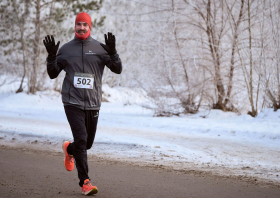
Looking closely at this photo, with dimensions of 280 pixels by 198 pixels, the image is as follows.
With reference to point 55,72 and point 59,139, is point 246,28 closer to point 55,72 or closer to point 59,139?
point 59,139

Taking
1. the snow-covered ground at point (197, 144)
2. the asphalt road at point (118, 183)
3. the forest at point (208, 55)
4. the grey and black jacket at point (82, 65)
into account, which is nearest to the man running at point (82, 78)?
the grey and black jacket at point (82, 65)

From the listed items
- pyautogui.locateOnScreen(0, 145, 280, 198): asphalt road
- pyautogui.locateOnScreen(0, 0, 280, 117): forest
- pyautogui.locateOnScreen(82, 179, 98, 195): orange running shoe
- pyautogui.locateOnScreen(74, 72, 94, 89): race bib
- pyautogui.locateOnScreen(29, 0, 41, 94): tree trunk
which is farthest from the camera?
pyautogui.locateOnScreen(29, 0, 41, 94): tree trunk

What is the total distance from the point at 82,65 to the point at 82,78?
0.18 meters

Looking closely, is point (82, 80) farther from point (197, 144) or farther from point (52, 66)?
point (197, 144)

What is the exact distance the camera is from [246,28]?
44.4ft

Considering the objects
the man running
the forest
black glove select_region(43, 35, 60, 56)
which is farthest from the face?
the forest

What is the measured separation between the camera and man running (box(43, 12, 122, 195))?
13.8 feet

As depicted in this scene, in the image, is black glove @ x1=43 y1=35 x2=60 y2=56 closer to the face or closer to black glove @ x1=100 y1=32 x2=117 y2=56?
the face

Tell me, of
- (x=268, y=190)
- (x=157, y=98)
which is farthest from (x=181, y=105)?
(x=268, y=190)

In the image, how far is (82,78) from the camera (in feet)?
13.8

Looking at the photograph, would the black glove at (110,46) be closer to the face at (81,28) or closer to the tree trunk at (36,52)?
the face at (81,28)

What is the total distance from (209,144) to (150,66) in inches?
308

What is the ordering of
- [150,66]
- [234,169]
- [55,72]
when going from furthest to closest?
1. [150,66]
2. [234,169]
3. [55,72]

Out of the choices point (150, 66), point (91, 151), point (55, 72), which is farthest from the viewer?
point (150, 66)
